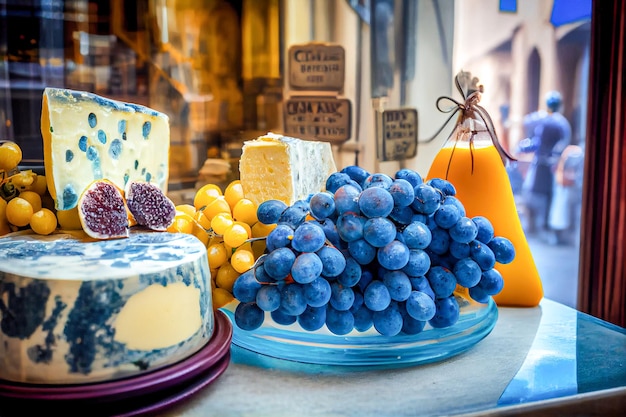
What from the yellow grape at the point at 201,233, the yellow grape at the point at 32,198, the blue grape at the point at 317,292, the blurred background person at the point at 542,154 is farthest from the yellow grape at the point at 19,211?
the blurred background person at the point at 542,154

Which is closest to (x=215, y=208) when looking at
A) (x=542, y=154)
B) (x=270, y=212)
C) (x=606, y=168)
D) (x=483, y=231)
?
(x=270, y=212)

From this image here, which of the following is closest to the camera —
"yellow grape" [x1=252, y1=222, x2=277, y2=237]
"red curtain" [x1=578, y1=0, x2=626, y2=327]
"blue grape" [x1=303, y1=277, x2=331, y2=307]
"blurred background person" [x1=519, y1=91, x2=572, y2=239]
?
"blue grape" [x1=303, y1=277, x2=331, y2=307]

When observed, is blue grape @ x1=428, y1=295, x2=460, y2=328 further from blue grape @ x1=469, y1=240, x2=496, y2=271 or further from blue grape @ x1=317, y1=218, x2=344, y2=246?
blue grape @ x1=317, y1=218, x2=344, y2=246

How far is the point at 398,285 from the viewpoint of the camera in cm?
73

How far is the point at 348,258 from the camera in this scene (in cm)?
75

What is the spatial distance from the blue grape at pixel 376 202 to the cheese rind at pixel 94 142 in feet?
1.49

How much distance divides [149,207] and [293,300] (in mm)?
318

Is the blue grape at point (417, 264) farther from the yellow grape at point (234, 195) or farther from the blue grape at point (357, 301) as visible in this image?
the yellow grape at point (234, 195)

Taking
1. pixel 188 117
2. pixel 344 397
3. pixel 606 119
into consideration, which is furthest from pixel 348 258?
pixel 188 117

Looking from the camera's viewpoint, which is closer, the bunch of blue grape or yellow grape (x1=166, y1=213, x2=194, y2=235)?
A: the bunch of blue grape

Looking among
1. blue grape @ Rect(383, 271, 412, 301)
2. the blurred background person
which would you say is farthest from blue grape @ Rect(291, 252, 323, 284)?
the blurred background person

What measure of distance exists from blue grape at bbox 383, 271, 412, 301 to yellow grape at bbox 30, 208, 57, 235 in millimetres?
536

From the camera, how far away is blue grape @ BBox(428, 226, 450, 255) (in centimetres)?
79

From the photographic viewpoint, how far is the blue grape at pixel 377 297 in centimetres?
72
